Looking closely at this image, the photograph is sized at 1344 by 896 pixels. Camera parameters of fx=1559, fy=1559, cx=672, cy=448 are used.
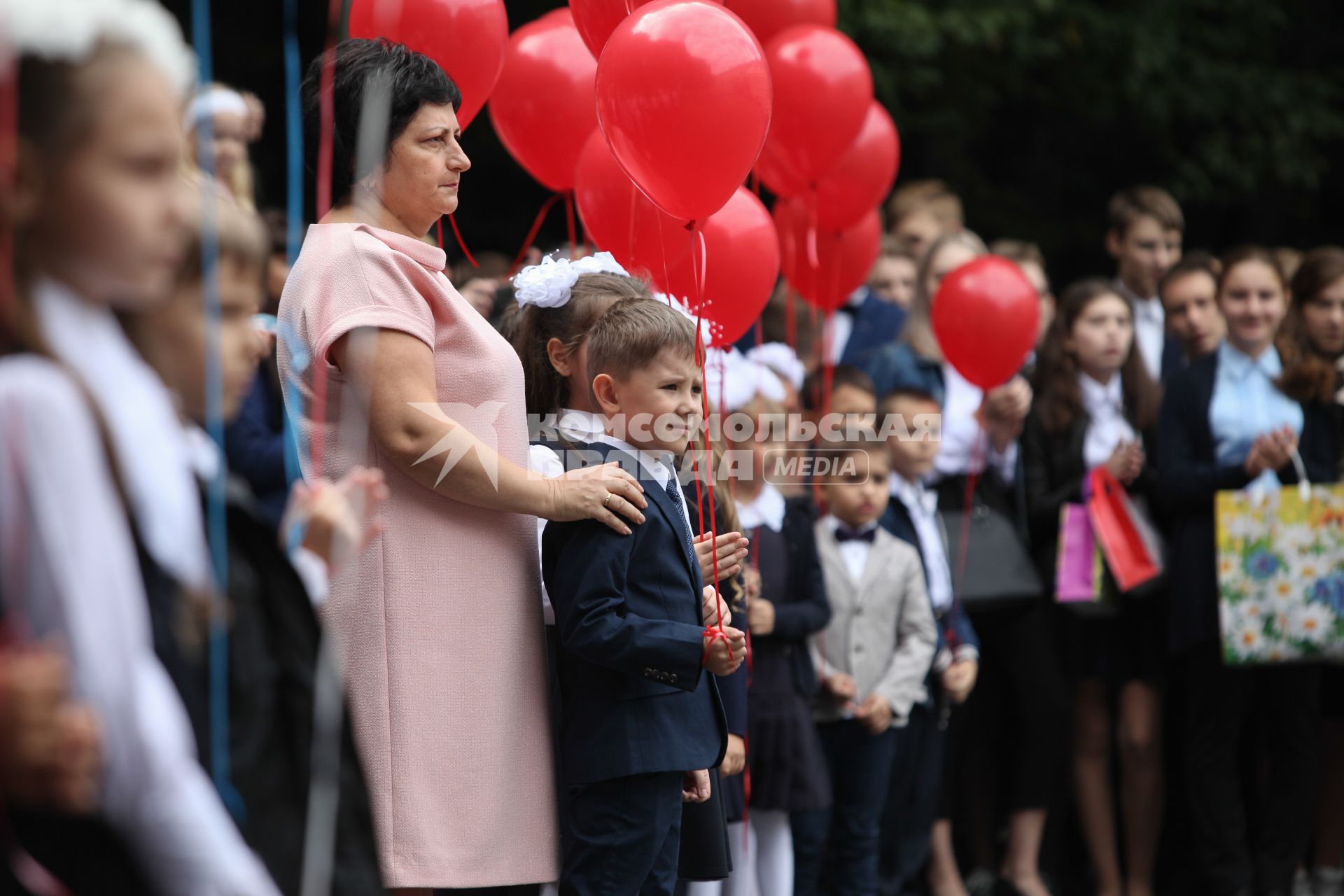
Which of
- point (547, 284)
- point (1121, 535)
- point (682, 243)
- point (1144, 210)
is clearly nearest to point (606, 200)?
point (682, 243)

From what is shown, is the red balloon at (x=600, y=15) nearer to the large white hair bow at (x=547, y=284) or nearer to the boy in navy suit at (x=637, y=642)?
the large white hair bow at (x=547, y=284)

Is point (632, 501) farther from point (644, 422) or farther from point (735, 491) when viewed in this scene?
point (735, 491)

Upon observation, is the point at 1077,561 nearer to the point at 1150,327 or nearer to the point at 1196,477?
the point at 1196,477

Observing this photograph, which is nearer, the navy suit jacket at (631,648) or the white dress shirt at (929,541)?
the navy suit jacket at (631,648)

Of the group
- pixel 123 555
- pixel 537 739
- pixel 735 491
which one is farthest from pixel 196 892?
pixel 735 491

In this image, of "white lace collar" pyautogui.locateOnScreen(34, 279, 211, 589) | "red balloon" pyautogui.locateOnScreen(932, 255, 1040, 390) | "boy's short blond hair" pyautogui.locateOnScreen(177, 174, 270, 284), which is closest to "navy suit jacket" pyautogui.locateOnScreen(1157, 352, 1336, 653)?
"red balloon" pyautogui.locateOnScreen(932, 255, 1040, 390)

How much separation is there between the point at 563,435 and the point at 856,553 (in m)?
1.62

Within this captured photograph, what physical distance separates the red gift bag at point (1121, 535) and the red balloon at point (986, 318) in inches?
18.0

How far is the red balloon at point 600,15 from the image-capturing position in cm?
338

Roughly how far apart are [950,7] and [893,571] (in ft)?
13.5

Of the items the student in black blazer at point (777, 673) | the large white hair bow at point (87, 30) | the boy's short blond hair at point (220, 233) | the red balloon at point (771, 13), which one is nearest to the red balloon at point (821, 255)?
the red balloon at point (771, 13)

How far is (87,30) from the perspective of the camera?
1464mm

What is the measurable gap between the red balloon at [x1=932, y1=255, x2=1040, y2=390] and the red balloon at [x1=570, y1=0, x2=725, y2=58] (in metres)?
1.41

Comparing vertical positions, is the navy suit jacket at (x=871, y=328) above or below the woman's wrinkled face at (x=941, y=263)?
below
